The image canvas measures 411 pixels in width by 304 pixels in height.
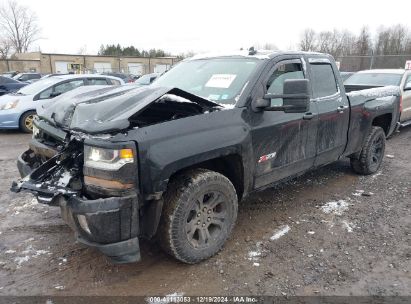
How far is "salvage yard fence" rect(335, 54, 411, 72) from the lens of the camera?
24203mm

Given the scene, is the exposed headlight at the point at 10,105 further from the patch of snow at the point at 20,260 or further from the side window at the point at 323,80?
the side window at the point at 323,80

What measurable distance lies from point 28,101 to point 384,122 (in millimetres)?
8528

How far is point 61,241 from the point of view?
152 inches

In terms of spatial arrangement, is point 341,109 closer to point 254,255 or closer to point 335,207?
point 335,207

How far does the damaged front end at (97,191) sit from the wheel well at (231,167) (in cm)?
89

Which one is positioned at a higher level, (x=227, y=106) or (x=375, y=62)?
(x=375, y=62)

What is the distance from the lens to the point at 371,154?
5.89 metres

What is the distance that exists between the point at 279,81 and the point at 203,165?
52.4 inches

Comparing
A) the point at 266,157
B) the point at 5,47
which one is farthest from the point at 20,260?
the point at 5,47

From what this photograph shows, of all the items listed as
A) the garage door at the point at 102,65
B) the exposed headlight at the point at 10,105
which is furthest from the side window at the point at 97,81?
the garage door at the point at 102,65

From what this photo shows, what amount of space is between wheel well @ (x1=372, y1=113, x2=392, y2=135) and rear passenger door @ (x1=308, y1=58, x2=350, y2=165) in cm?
139

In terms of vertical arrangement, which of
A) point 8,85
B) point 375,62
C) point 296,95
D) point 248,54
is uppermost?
point 375,62

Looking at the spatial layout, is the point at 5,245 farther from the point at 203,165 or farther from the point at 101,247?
the point at 203,165

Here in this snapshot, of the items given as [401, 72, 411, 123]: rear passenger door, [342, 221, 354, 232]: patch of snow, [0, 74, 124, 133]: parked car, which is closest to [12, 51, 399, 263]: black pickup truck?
[342, 221, 354, 232]: patch of snow
